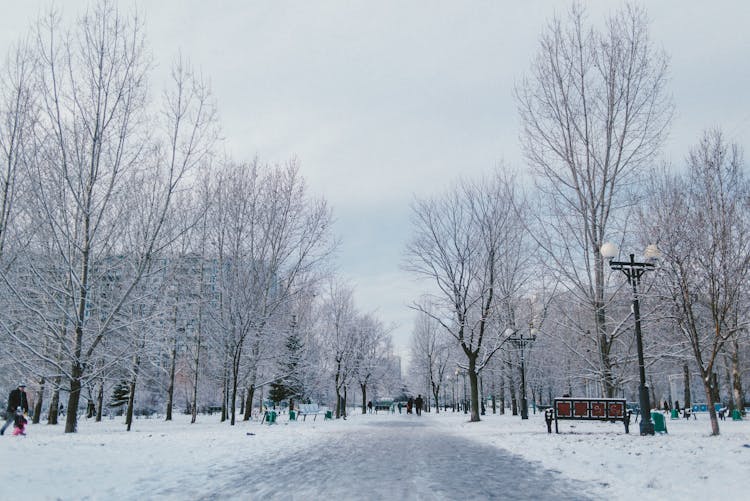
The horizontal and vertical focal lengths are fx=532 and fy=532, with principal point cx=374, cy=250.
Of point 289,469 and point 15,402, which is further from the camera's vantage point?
point 15,402

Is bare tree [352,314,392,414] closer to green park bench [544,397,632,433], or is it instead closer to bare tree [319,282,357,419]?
bare tree [319,282,357,419]

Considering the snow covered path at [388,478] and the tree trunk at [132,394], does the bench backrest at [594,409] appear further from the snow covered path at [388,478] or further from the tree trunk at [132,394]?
the tree trunk at [132,394]

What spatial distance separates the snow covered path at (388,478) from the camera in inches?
274

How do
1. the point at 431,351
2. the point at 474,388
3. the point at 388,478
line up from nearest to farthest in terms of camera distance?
the point at 388,478 < the point at 474,388 < the point at 431,351

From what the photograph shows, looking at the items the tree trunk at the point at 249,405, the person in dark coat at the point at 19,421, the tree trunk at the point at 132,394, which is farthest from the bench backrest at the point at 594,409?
the tree trunk at the point at 249,405

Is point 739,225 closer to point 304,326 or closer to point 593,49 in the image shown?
point 593,49

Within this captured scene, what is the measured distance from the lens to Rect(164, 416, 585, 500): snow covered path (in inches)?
274

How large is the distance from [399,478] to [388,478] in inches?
6.9

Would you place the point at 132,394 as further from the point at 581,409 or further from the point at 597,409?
the point at 597,409

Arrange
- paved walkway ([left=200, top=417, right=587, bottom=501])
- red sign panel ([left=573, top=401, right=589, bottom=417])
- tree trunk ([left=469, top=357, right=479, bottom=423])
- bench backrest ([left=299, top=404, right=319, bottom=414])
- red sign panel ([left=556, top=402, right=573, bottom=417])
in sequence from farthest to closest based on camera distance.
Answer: bench backrest ([left=299, top=404, right=319, bottom=414])
tree trunk ([left=469, top=357, right=479, bottom=423])
red sign panel ([left=556, top=402, right=573, bottom=417])
red sign panel ([left=573, top=401, right=589, bottom=417])
paved walkway ([left=200, top=417, right=587, bottom=501])

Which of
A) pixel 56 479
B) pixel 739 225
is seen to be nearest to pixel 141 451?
pixel 56 479

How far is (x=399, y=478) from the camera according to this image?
8.35 metres

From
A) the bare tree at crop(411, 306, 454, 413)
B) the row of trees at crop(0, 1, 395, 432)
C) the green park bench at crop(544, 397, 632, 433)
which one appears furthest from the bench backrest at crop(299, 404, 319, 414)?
the bare tree at crop(411, 306, 454, 413)

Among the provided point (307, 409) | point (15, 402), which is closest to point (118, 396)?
point (307, 409)
